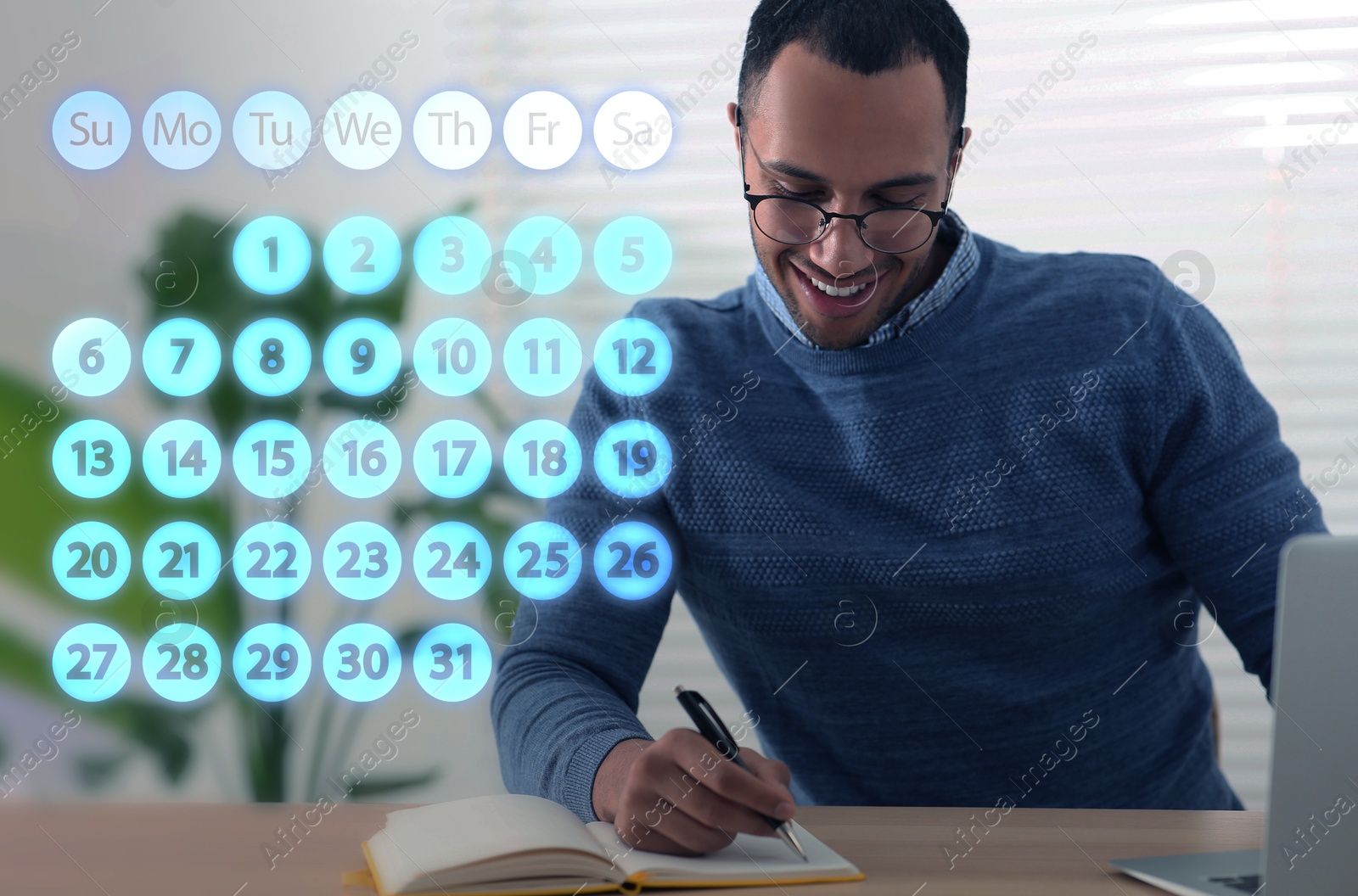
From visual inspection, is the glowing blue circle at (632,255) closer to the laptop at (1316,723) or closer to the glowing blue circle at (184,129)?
the glowing blue circle at (184,129)

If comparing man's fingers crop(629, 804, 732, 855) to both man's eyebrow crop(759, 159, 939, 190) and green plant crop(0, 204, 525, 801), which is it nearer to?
man's eyebrow crop(759, 159, 939, 190)

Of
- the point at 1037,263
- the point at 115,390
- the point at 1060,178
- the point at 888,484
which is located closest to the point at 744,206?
the point at 1060,178

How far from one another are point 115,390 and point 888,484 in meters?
1.20

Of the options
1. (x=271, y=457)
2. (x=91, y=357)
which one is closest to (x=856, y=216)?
(x=271, y=457)

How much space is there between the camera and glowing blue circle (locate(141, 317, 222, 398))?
1475 millimetres

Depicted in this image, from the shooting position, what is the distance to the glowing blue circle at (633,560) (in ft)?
2.90

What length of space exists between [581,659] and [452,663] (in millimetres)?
813

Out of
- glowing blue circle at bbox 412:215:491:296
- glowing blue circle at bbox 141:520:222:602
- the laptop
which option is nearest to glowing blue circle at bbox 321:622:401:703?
glowing blue circle at bbox 141:520:222:602

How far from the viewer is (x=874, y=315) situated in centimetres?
93

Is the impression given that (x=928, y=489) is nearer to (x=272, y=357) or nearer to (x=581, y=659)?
(x=581, y=659)

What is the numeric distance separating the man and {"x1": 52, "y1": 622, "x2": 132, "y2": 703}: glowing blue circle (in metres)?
0.98

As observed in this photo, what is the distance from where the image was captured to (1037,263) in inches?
38.4

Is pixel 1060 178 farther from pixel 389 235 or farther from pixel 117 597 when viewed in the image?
pixel 117 597
